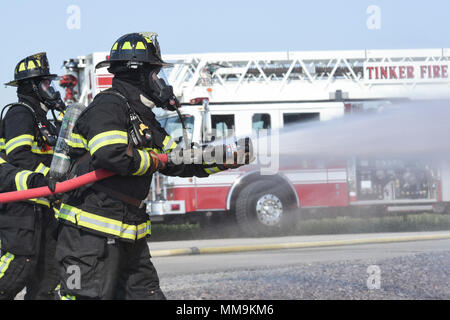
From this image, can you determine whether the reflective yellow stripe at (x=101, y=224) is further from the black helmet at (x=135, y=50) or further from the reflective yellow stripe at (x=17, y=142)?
the reflective yellow stripe at (x=17, y=142)

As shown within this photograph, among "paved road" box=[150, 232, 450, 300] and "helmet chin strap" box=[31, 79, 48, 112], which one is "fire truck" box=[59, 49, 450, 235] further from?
"helmet chin strap" box=[31, 79, 48, 112]

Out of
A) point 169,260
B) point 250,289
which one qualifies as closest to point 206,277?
point 250,289

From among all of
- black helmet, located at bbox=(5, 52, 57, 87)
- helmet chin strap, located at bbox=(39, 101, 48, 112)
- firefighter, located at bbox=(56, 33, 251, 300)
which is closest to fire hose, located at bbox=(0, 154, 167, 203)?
firefighter, located at bbox=(56, 33, 251, 300)

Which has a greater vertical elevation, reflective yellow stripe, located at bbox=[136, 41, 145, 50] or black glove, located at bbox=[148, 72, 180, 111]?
reflective yellow stripe, located at bbox=[136, 41, 145, 50]

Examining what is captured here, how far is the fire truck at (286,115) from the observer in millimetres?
10891

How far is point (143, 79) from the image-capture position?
3807mm

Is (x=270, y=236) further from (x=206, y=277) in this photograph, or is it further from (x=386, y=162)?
(x=206, y=277)

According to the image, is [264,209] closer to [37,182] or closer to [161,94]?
[37,182]

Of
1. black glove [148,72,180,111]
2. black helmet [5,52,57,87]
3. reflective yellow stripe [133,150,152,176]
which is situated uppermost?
black helmet [5,52,57,87]

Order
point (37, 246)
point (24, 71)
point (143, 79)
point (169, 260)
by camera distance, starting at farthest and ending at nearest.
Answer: point (169, 260)
point (24, 71)
point (37, 246)
point (143, 79)

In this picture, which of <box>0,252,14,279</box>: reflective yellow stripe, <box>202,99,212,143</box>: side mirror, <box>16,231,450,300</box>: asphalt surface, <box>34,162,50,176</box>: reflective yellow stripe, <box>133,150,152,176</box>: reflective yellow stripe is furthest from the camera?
<box>202,99,212,143</box>: side mirror

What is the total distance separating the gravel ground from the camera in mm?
5047

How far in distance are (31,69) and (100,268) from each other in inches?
87.5
